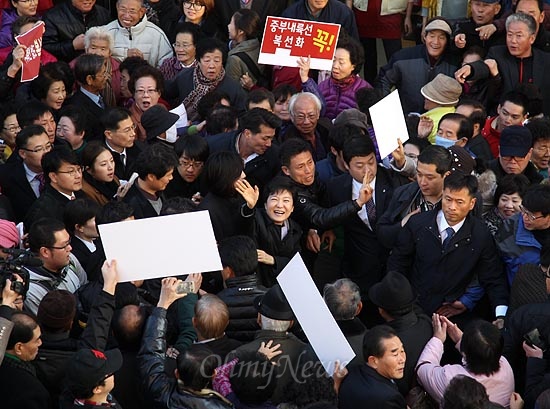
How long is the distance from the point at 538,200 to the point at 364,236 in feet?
4.95

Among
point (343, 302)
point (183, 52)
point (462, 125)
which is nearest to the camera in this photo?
point (343, 302)

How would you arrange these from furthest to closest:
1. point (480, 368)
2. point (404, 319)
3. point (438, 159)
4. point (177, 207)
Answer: point (438, 159), point (177, 207), point (404, 319), point (480, 368)

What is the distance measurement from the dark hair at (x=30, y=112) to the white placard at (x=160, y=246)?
2.49 m

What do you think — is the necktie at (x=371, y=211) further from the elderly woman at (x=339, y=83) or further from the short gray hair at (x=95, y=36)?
the short gray hair at (x=95, y=36)

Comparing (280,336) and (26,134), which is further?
(26,134)

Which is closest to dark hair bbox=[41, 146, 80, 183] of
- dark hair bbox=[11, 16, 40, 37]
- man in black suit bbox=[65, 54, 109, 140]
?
man in black suit bbox=[65, 54, 109, 140]

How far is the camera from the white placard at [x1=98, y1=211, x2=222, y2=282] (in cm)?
615

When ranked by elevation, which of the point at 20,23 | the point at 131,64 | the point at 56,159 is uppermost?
the point at 56,159

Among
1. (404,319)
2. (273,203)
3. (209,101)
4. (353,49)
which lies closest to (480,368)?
(404,319)

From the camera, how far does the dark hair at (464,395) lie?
17.4 feet

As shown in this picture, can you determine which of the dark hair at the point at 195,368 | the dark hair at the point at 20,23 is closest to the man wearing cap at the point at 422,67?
the dark hair at the point at 20,23

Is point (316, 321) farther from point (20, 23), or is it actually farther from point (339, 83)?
point (20, 23)

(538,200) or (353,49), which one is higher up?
(538,200)

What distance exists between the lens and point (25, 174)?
26.3 ft
